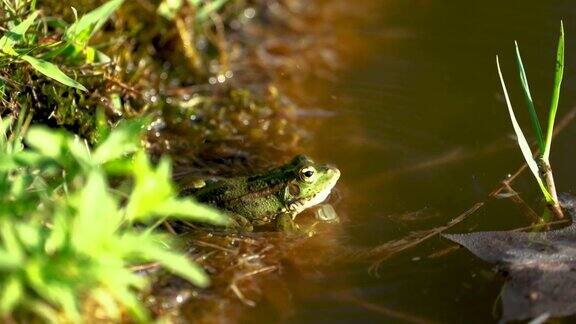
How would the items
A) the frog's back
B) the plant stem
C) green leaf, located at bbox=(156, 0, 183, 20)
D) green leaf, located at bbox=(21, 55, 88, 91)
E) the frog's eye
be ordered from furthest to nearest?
green leaf, located at bbox=(156, 0, 183, 20)
the frog's eye
the frog's back
the plant stem
green leaf, located at bbox=(21, 55, 88, 91)

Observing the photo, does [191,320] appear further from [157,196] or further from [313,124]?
[313,124]

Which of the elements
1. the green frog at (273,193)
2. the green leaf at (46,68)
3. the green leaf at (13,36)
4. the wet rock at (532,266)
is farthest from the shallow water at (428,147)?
the green leaf at (13,36)

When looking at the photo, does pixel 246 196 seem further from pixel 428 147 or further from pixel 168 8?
pixel 168 8

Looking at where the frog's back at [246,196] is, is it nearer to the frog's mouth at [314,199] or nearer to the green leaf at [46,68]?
the frog's mouth at [314,199]

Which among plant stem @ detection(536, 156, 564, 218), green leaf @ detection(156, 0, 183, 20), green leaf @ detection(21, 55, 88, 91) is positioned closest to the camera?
green leaf @ detection(21, 55, 88, 91)

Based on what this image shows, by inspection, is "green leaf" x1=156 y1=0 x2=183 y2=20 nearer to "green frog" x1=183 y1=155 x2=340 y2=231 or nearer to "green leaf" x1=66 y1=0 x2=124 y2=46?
"green leaf" x1=66 y1=0 x2=124 y2=46

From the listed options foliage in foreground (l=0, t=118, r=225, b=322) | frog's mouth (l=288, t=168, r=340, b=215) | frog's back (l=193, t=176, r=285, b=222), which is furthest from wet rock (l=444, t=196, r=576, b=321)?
foliage in foreground (l=0, t=118, r=225, b=322)

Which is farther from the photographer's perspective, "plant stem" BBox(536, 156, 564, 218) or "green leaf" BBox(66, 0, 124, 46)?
"green leaf" BBox(66, 0, 124, 46)
